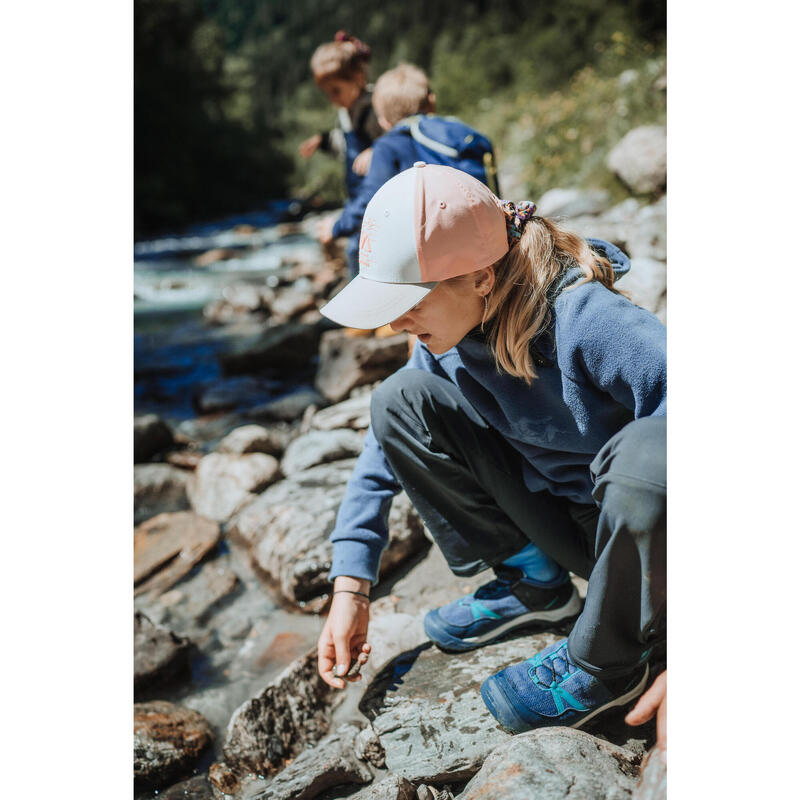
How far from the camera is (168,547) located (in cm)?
199

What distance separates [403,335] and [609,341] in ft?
6.77

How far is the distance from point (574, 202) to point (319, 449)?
10.5 feet

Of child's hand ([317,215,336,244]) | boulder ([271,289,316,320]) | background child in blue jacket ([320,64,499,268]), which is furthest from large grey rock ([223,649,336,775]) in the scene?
boulder ([271,289,316,320])

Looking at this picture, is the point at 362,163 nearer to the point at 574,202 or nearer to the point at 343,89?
the point at 343,89

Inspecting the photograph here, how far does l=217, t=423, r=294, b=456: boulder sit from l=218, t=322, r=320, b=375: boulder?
1.06m

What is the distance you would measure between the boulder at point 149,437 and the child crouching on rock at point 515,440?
1706 mm

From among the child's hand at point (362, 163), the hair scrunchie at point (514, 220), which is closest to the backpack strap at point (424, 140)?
the child's hand at point (362, 163)

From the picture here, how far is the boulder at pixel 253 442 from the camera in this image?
2.42 m

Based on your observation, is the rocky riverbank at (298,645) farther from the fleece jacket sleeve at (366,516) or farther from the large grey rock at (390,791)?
the fleece jacket sleeve at (366,516)

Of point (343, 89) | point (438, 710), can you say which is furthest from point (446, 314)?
point (343, 89)

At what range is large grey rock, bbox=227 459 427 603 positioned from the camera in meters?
1.66

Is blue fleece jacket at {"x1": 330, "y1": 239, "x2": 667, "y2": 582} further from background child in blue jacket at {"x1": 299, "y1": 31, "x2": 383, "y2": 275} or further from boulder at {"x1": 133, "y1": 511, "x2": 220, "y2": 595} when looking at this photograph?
background child in blue jacket at {"x1": 299, "y1": 31, "x2": 383, "y2": 275}

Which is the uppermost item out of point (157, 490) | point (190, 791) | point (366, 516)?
point (366, 516)
